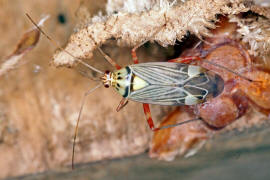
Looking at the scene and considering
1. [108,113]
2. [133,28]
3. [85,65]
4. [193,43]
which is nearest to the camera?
[133,28]

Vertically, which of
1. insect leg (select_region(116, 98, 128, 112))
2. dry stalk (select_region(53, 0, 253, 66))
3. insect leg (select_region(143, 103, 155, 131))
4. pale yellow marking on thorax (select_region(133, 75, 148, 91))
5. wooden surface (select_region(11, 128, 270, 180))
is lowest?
wooden surface (select_region(11, 128, 270, 180))

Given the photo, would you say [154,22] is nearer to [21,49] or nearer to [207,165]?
[21,49]

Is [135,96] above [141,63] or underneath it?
underneath

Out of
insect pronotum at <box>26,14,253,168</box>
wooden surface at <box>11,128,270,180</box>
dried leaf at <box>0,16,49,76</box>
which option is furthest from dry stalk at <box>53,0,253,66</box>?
wooden surface at <box>11,128,270,180</box>

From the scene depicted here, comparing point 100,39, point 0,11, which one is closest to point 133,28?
point 100,39

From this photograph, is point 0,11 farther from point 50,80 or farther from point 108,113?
point 108,113

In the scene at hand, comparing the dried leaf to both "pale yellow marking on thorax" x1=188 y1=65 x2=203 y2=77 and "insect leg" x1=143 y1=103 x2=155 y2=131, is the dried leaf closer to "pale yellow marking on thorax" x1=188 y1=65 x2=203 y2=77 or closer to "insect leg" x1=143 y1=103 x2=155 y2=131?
"insect leg" x1=143 y1=103 x2=155 y2=131

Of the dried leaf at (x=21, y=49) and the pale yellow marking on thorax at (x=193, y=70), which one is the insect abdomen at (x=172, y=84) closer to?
the pale yellow marking on thorax at (x=193, y=70)

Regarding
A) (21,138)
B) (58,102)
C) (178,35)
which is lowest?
(21,138)
